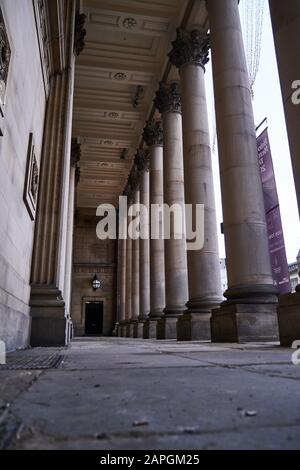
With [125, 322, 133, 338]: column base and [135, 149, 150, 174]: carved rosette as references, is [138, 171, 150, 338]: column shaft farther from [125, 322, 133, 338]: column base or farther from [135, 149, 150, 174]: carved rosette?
[125, 322, 133, 338]: column base

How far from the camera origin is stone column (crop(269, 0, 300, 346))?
5.55 metres

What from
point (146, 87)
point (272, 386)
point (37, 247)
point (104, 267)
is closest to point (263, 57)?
point (146, 87)

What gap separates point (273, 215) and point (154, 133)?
1210 centimetres

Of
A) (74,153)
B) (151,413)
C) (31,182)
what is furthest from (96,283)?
(151,413)

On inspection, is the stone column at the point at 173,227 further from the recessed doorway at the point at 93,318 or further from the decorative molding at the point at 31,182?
the recessed doorway at the point at 93,318

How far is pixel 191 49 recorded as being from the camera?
13.5 metres

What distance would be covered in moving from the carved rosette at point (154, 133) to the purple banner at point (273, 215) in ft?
33.9

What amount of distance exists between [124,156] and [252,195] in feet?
65.5

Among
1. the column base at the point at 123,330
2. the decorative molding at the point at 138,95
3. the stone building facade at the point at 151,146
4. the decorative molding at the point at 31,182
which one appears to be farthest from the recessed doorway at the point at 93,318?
the decorative molding at the point at 31,182

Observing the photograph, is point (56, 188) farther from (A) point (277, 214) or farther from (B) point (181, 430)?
(B) point (181, 430)

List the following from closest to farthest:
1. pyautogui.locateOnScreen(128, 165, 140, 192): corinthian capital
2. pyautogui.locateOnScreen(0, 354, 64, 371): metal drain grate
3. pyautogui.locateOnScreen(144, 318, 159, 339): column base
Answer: pyautogui.locateOnScreen(0, 354, 64, 371): metal drain grate
pyautogui.locateOnScreen(144, 318, 159, 339): column base
pyautogui.locateOnScreen(128, 165, 140, 192): corinthian capital

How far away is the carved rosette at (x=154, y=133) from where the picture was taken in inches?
786

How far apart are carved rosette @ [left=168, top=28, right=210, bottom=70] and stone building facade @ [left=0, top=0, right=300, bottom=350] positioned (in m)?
0.05

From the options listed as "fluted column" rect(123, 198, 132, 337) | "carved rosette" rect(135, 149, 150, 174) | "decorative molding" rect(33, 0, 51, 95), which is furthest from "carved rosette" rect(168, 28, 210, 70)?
"fluted column" rect(123, 198, 132, 337)
